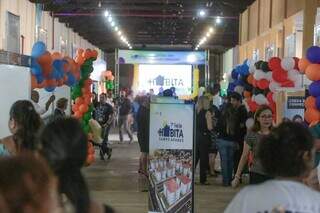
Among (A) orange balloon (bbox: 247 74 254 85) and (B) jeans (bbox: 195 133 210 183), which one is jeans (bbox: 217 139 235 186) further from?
(A) orange balloon (bbox: 247 74 254 85)

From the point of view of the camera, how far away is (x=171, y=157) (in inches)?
274

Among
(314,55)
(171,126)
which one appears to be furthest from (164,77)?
(314,55)

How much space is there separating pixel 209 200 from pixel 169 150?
7.59 feet

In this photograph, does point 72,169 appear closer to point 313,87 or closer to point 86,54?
point 313,87

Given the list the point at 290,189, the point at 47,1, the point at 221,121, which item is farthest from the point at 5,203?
the point at 47,1

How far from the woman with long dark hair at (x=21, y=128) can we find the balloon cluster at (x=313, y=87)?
3.14m

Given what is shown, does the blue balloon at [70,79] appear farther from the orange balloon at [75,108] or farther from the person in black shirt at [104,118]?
the person in black shirt at [104,118]

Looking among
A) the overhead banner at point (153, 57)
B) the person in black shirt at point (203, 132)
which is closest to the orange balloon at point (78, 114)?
the person in black shirt at point (203, 132)

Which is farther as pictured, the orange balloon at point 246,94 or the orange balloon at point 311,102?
the orange balloon at point 246,94

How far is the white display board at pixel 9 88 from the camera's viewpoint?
773 centimetres

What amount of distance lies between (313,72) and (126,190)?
4.26 m

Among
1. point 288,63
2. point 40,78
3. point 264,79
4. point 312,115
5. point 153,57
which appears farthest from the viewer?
point 153,57

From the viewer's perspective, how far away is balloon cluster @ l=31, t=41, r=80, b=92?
9062 millimetres

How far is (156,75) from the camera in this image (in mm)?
26594
